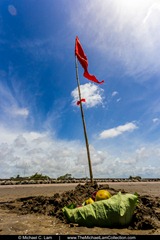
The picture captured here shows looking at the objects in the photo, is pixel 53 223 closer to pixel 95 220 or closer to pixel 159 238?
pixel 95 220

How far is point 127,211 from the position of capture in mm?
5473

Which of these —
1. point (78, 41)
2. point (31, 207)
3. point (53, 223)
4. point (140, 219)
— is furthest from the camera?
point (78, 41)

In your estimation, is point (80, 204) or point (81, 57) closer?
point (80, 204)

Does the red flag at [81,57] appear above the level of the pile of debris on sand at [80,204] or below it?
above

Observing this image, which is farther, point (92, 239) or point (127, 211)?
point (127, 211)

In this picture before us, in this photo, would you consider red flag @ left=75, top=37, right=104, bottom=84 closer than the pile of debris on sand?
No

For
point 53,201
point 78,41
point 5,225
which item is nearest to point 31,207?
point 53,201

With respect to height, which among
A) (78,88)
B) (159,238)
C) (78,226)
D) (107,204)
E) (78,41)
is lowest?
(159,238)

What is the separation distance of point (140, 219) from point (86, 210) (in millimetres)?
1207

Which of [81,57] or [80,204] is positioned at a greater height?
[81,57]

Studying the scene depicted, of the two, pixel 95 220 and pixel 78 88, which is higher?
pixel 78 88

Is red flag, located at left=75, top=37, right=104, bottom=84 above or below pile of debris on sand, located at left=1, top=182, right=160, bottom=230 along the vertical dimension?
above

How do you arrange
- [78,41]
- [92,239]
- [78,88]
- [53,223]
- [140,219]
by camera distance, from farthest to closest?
[78,41] < [78,88] < [53,223] < [140,219] < [92,239]

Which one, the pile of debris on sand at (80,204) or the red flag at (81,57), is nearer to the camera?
the pile of debris on sand at (80,204)
